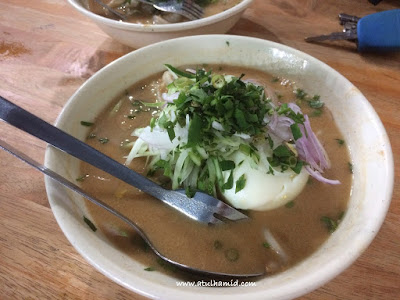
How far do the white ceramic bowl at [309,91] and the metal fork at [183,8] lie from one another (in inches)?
20.3

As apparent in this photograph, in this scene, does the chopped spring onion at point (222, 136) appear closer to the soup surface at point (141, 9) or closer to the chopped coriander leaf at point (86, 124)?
the chopped coriander leaf at point (86, 124)

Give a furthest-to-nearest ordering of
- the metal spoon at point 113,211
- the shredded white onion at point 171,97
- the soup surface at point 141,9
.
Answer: the soup surface at point 141,9 → the shredded white onion at point 171,97 → the metal spoon at point 113,211

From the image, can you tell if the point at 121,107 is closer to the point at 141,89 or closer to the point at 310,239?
the point at 141,89

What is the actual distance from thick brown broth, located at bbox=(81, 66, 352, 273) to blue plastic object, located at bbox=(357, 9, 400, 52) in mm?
864

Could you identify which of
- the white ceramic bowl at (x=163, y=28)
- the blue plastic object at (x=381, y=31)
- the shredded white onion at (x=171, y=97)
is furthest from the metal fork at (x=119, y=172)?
the blue plastic object at (x=381, y=31)

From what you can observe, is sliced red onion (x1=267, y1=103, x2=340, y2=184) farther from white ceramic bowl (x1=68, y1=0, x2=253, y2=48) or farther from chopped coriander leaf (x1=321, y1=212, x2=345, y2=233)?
white ceramic bowl (x1=68, y1=0, x2=253, y2=48)

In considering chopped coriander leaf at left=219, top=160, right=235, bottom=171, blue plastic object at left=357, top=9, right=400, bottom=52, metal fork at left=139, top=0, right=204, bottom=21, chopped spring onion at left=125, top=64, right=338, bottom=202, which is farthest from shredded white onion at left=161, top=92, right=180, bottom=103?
blue plastic object at left=357, top=9, right=400, bottom=52

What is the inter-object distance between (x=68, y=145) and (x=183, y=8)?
49.7 inches

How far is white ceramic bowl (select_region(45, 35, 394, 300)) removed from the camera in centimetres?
85

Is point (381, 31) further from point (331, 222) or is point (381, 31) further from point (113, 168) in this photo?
point (113, 168)

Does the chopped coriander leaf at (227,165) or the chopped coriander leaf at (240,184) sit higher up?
the chopped coriander leaf at (227,165)

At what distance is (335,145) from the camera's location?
1.31 metres

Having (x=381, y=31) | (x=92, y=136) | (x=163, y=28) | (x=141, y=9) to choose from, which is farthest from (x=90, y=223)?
(x=381, y=31)

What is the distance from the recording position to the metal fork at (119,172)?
3.60 feet
